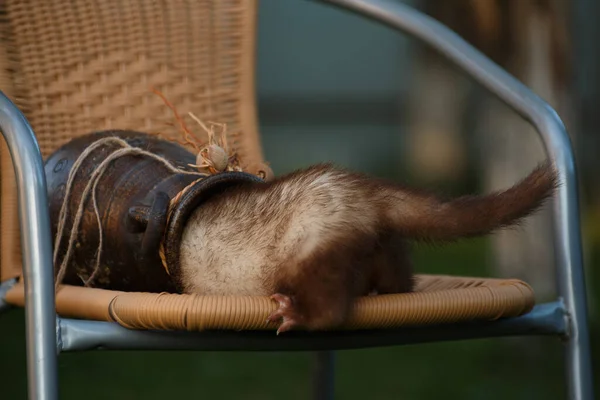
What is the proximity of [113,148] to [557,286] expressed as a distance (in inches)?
21.8

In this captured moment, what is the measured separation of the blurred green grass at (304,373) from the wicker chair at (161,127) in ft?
3.08

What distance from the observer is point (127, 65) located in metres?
1.60

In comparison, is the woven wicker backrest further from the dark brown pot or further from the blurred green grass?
Answer: the blurred green grass

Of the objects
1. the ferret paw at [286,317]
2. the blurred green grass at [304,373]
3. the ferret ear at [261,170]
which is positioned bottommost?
the blurred green grass at [304,373]

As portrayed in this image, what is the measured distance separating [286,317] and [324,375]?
589 millimetres

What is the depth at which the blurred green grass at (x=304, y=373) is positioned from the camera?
8.34ft

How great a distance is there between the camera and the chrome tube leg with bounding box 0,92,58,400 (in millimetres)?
896

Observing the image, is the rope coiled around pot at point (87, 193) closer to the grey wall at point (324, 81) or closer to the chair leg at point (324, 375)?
the chair leg at point (324, 375)

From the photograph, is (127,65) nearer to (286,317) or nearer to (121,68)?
(121,68)

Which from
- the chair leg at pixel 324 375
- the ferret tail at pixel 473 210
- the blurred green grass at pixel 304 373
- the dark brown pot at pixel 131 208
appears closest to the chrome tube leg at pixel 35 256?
the dark brown pot at pixel 131 208

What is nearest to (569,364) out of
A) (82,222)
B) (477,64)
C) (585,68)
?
(477,64)

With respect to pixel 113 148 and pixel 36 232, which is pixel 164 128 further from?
pixel 36 232

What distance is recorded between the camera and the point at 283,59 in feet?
21.1

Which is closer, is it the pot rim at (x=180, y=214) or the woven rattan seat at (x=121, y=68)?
the pot rim at (x=180, y=214)
